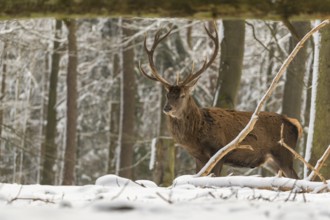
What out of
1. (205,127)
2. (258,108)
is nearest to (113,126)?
(205,127)

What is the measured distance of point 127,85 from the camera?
18.5 meters

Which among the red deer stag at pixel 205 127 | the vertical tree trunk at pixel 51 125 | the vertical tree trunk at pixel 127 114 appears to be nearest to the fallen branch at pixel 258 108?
the red deer stag at pixel 205 127

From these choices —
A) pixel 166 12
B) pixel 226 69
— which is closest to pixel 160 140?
pixel 226 69

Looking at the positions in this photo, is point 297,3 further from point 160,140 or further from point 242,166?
point 160,140

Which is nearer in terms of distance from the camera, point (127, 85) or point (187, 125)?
point (187, 125)

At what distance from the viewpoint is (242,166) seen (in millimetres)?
11508

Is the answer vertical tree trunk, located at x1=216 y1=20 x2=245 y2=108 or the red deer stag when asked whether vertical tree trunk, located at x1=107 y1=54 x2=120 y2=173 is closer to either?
vertical tree trunk, located at x1=216 y1=20 x2=245 y2=108

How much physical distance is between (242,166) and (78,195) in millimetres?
7040

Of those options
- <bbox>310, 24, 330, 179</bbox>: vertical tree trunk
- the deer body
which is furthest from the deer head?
<bbox>310, 24, 330, 179</bbox>: vertical tree trunk

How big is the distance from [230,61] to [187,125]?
1.61 m

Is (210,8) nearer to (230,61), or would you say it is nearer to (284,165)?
(230,61)

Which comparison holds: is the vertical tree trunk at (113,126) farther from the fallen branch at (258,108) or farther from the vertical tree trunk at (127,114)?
the fallen branch at (258,108)

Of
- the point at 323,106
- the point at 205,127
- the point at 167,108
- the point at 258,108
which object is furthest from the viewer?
the point at 205,127

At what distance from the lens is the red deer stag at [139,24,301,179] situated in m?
11.1
